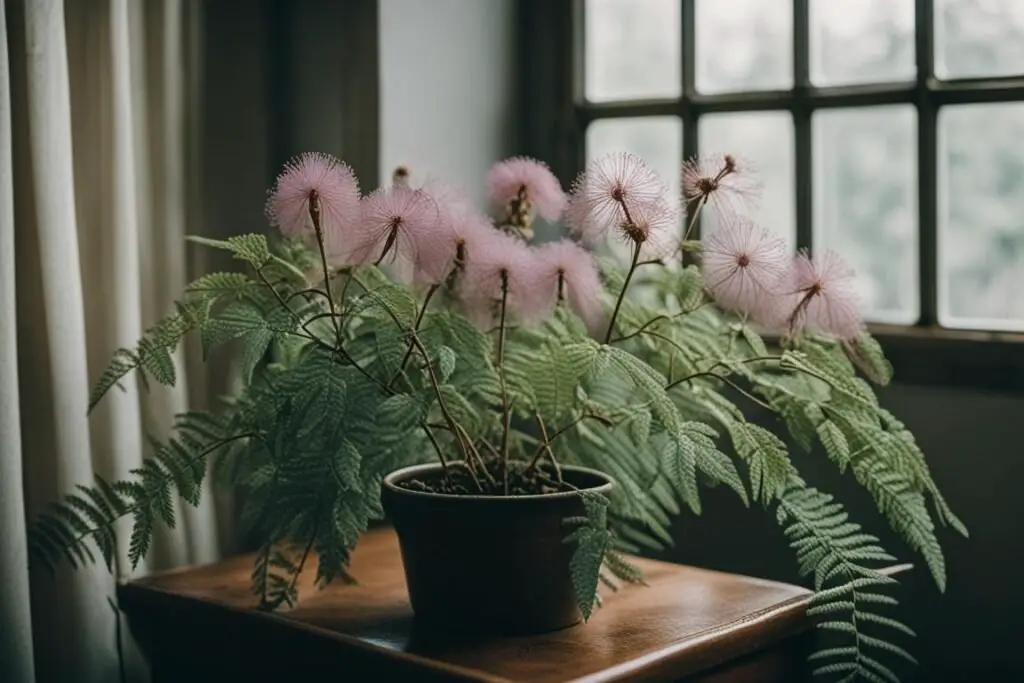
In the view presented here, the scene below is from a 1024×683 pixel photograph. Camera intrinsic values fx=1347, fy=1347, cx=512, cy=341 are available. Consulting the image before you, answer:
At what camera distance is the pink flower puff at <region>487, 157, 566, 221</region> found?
4.66 ft

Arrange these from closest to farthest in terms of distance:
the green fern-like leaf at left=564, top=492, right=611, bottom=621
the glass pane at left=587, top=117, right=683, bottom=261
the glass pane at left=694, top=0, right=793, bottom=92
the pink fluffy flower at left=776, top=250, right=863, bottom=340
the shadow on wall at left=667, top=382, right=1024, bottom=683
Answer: the green fern-like leaf at left=564, top=492, right=611, bottom=621 < the pink fluffy flower at left=776, top=250, right=863, bottom=340 < the shadow on wall at left=667, top=382, right=1024, bottom=683 < the glass pane at left=694, top=0, right=793, bottom=92 < the glass pane at left=587, top=117, right=683, bottom=261

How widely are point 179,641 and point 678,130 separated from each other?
987mm

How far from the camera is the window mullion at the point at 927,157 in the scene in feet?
5.56

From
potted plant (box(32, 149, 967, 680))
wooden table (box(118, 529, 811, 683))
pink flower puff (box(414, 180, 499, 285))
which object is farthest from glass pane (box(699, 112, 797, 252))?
pink flower puff (box(414, 180, 499, 285))

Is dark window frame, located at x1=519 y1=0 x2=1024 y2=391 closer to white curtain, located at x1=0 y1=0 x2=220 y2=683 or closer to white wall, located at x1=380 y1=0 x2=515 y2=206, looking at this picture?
white wall, located at x1=380 y1=0 x2=515 y2=206

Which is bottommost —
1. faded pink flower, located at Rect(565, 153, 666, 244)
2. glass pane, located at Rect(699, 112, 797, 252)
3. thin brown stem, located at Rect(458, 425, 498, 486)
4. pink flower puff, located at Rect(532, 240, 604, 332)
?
thin brown stem, located at Rect(458, 425, 498, 486)

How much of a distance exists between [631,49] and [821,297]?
76 cm

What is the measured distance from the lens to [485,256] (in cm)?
125

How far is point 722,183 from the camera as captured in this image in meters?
1.35

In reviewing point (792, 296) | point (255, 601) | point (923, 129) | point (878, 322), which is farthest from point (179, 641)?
point (923, 129)

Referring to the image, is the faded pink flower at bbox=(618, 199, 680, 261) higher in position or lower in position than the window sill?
higher

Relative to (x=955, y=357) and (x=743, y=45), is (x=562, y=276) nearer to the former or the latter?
(x=955, y=357)

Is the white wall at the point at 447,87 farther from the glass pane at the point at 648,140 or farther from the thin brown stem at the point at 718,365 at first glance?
the thin brown stem at the point at 718,365

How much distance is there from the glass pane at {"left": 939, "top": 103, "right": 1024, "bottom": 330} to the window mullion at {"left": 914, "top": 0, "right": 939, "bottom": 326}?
1 cm
